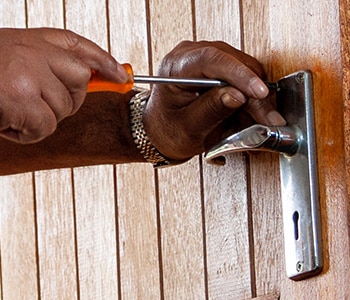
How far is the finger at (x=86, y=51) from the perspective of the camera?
79 cm

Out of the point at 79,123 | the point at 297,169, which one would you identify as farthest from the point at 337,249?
the point at 79,123

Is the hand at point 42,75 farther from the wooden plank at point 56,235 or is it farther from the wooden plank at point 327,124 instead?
the wooden plank at point 56,235

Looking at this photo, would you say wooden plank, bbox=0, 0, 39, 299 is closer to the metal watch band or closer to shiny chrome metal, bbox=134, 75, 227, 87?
the metal watch band

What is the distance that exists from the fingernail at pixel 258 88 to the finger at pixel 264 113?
0.03 meters

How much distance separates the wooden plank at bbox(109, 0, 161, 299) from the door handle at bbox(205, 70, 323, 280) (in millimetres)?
251

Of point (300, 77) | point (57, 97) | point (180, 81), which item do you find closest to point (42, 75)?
point (57, 97)

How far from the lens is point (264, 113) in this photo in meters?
0.88

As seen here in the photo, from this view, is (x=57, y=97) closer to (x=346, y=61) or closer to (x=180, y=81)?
(x=180, y=81)

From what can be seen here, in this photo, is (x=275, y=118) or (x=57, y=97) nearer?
(x=57, y=97)

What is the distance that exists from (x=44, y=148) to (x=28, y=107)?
1.10 ft

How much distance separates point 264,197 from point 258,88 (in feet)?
0.44

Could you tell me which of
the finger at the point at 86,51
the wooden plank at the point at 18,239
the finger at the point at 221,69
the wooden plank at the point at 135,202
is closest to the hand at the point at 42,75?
the finger at the point at 86,51

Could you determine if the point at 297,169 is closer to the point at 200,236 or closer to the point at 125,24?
the point at 200,236

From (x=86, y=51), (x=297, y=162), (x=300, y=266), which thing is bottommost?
(x=300, y=266)
